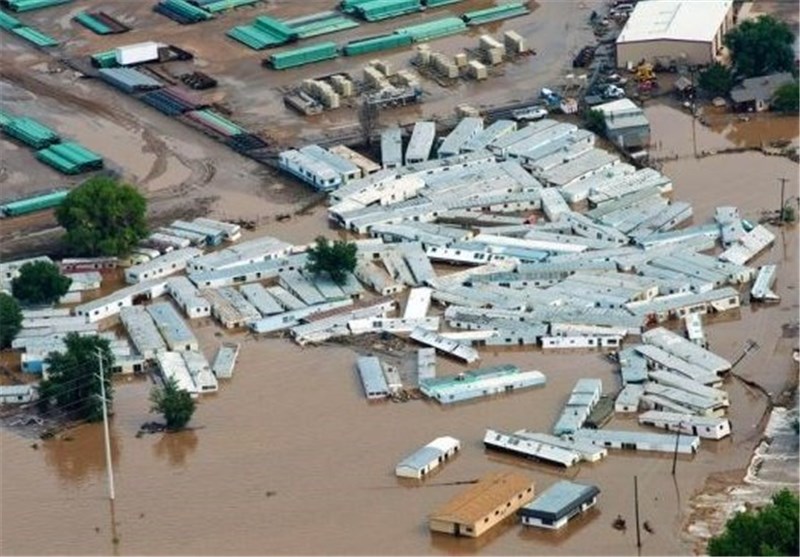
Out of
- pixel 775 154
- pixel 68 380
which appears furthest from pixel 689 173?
pixel 68 380

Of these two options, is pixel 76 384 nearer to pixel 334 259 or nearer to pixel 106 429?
pixel 106 429

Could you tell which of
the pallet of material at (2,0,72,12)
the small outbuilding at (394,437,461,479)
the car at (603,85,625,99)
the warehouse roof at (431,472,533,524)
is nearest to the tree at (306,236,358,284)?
the small outbuilding at (394,437,461,479)

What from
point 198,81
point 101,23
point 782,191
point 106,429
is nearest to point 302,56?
point 198,81

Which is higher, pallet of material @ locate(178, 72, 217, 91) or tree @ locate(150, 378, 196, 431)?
pallet of material @ locate(178, 72, 217, 91)

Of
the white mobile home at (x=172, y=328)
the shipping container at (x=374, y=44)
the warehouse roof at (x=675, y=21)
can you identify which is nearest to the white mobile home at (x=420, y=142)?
the shipping container at (x=374, y=44)

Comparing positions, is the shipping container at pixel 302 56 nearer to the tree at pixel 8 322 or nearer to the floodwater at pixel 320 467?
the floodwater at pixel 320 467

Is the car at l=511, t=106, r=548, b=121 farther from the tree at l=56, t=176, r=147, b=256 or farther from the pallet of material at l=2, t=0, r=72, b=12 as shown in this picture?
the pallet of material at l=2, t=0, r=72, b=12
